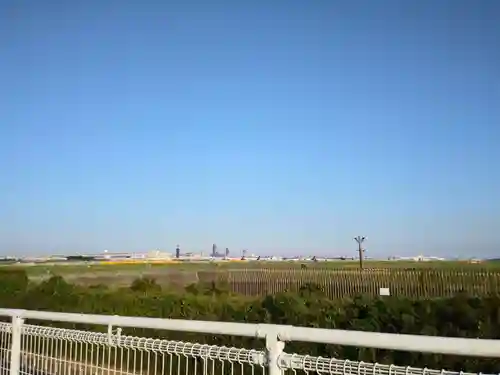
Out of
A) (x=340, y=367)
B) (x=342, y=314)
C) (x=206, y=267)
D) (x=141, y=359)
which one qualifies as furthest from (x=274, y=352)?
(x=206, y=267)

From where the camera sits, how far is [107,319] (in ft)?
12.7

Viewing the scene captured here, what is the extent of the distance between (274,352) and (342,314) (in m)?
6.22

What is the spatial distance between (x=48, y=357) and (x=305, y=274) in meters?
23.5

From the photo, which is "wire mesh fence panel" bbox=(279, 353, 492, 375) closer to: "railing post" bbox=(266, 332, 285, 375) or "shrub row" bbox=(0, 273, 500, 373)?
"railing post" bbox=(266, 332, 285, 375)

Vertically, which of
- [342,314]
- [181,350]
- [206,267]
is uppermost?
[181,350]

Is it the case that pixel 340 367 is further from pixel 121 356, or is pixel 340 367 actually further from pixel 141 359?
pixel 121 356

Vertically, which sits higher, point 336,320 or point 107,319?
point 107,319

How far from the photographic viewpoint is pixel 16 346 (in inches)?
184

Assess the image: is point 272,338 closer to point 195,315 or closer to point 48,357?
point 48,357

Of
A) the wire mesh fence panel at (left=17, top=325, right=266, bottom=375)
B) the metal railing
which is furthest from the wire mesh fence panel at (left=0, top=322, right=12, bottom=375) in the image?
the wire mesh fence panel at (left=17, top=325, right=266, bottom=375)

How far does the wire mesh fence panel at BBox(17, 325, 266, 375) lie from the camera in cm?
317

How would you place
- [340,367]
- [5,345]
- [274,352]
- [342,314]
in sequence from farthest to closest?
[342,314] < [5,345] < [274,352] < [340,367]

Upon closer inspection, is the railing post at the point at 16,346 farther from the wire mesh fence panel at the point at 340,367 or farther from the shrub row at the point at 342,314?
the wire mesh fence panel at the point at 340,367

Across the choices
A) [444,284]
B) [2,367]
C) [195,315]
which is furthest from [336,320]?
[444,284]
